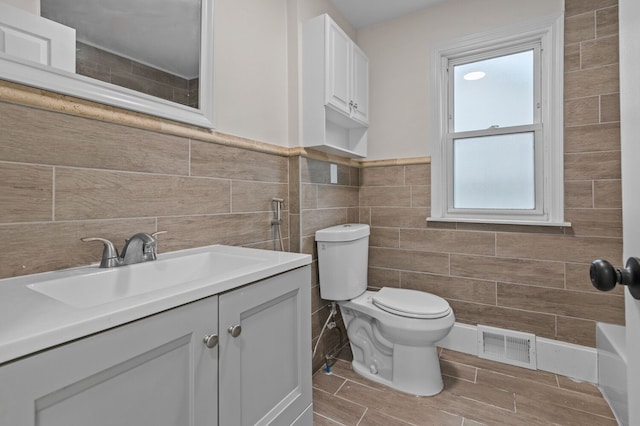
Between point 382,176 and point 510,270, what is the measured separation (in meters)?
1.07

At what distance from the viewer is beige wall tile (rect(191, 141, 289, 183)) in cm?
131

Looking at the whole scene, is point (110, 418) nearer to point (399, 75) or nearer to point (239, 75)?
point (239, 75)

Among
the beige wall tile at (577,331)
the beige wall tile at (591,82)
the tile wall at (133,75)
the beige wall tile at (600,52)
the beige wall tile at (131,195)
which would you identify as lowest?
the beige wall tile at (577,331)

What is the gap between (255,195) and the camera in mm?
1592

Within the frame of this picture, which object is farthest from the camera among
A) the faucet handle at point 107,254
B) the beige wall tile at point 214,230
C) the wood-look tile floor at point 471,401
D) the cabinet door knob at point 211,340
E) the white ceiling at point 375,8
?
the white ceiling at point 375,8

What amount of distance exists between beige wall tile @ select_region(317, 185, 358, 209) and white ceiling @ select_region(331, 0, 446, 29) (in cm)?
128

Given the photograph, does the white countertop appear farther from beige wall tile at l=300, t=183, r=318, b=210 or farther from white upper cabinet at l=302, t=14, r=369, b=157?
white upper cabinet at l=302, t=14, r=369, b=157

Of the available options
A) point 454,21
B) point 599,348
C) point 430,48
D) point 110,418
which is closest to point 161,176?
point 110,418

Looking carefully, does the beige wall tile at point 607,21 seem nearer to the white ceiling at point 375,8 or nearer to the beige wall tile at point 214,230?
the white ceiling at point 375,8

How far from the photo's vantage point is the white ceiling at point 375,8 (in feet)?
6.89

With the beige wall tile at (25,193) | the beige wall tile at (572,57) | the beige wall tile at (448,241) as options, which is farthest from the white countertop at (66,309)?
the beige wall tile at (572,57)

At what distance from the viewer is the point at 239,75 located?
151 centimetres

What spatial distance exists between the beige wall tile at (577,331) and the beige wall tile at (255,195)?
5.93 feet

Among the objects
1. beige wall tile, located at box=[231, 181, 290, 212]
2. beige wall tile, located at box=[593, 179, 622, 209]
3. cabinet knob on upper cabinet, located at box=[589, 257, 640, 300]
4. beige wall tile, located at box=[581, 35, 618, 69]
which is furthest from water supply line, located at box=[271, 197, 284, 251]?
beige wall tile, located at box=[581, 35, 618, 69]
